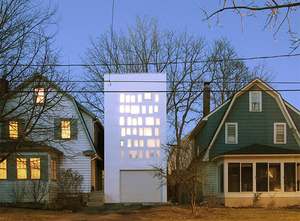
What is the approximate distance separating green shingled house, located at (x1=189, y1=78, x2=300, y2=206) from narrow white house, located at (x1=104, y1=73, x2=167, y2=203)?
134 inches

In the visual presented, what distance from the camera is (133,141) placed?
2353 cm

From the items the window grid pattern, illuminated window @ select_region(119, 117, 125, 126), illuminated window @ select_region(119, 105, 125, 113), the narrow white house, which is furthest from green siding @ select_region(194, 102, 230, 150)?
illuminated window @ select_region(119, 105, 125, 113)

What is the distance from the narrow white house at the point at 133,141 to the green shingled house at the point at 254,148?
3.40 m

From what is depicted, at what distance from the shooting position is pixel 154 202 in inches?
905

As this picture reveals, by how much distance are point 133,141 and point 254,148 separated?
27.3ft

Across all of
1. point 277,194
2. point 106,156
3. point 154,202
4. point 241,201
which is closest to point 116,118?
point 106,156

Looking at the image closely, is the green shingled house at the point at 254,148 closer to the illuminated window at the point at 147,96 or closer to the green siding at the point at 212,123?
the green siding at the point at 212,123

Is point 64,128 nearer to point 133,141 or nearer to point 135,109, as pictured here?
point 133,141

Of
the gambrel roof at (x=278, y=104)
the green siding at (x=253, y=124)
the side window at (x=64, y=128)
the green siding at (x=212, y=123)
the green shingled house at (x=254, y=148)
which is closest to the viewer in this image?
the side window at (x=64, y=128)

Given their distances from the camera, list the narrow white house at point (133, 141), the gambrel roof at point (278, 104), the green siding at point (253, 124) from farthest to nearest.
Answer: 1. the narrow white house at point (133, 141)
2. the green siding at point (253, 124)
3. the gambrel roof at point (278, 104)

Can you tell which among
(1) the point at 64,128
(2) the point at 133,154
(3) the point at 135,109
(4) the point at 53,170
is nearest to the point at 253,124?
(3) the point at 135,109

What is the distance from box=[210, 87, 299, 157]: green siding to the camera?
21219 mm

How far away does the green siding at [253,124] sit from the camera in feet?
69.6

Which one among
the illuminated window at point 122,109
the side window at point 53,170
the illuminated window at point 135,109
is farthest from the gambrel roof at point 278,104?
the side window at point 53,170
